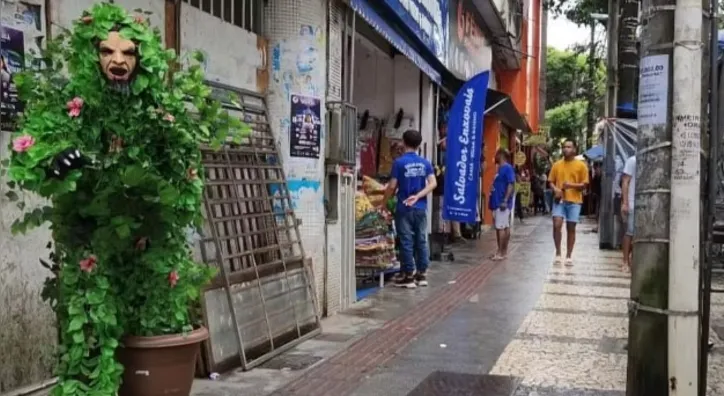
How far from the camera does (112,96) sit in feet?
12.5

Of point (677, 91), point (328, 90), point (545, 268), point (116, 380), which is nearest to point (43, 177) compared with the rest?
point (116, 380)

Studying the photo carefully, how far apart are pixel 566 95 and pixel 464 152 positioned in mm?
49868

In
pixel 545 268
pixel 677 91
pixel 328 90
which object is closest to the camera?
pixel 677 91

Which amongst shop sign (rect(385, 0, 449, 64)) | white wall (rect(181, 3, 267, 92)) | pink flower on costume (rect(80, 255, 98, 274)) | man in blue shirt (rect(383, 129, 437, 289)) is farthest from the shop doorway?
pink flower on costume (rect(80, 255, 98, 274))

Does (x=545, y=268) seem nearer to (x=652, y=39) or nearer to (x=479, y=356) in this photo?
(x=479, y=356)

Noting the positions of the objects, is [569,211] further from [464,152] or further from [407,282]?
[407,282]

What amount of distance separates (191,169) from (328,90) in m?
3.73

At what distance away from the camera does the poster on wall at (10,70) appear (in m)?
4.34

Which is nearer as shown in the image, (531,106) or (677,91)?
(677,91)

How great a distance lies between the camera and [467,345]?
21.7 ft

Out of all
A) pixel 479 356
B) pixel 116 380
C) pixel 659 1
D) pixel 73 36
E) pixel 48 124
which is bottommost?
pixel 479 356

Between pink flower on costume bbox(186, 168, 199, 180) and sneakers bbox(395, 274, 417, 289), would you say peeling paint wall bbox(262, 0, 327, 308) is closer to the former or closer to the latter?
sneakers bbox(395, 274, 417, 289)

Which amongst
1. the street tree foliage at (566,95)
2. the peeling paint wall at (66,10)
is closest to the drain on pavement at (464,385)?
the peeling paint wall at (66,10)

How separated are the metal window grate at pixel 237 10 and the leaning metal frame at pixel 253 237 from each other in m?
0.64
